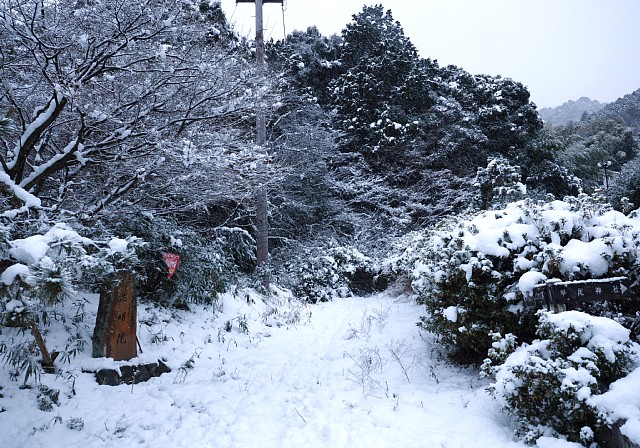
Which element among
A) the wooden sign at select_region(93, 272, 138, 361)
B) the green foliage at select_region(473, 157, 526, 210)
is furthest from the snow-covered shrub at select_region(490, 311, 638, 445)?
the green foliage at select_region(473, 157, 526, 210)

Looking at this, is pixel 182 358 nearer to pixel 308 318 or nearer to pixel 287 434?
pixel 287 434

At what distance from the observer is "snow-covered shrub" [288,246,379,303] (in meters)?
11.7

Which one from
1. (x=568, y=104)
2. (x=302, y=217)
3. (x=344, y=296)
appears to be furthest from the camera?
(x=568, y=104)

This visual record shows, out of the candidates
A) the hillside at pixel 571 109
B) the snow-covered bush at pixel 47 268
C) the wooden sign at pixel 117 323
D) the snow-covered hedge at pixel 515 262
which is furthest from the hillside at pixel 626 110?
the snow-covered bush at pixel 47 268

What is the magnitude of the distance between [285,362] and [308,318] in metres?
2.71

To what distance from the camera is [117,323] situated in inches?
181

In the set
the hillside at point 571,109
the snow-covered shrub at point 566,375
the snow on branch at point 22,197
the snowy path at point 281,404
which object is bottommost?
the snowy path at point 281,404

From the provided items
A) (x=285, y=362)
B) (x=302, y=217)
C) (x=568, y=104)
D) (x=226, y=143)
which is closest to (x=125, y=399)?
(x=285, y=362)

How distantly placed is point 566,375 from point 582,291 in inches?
35.4

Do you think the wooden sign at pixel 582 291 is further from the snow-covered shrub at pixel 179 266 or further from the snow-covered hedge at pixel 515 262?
the snow-covered shrub at pixel 179 266

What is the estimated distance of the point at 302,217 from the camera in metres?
15.0

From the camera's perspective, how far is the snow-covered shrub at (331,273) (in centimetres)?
1171

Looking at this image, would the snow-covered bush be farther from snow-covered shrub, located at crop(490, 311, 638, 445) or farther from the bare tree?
snow-covered shrub, located at crop(490, 311, 638, 445)

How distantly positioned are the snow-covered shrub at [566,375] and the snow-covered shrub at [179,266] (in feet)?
16.4
